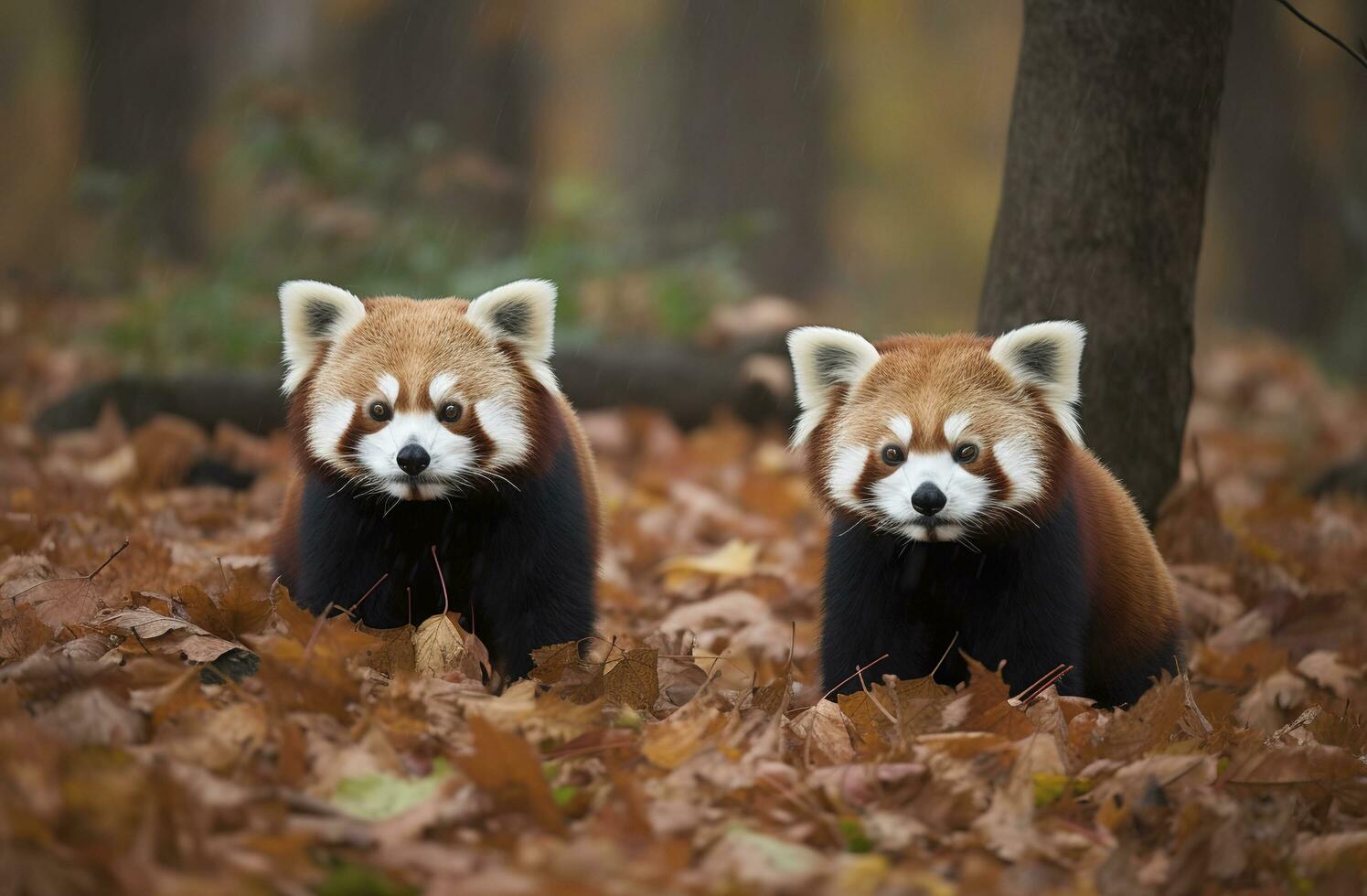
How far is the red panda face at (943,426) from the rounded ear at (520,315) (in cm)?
84

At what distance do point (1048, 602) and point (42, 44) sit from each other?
23.7 m

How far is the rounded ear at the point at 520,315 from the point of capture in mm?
4004

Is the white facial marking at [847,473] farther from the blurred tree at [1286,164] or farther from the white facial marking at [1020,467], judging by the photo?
the blurred tree at [1286,164]

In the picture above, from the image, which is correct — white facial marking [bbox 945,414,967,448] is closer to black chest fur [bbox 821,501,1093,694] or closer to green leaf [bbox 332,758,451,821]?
black chest fur [bbox 821,501,1093,694]

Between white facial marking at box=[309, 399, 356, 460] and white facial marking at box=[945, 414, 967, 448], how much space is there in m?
1.87

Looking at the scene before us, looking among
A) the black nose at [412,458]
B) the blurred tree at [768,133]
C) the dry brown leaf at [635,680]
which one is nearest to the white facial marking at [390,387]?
the black nose at [412,458]

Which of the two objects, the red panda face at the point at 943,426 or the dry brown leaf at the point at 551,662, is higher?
the red panda face at the point at 943,426

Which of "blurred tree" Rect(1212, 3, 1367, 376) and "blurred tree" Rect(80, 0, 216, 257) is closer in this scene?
"blurred tree" Rect(80, 0, 216, 257)

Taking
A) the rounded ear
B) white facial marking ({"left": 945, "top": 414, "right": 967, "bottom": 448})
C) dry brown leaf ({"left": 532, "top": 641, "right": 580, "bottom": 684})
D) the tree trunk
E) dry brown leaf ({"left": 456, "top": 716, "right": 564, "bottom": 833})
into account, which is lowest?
dry brown leaf ({"left": 532, "top": 641, "right": 580, "bottom": 684})

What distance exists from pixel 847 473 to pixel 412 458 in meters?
1.37

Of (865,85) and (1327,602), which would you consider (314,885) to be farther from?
(865,85)

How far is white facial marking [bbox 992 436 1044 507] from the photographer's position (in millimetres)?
3719

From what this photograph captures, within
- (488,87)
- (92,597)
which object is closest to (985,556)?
(92,597)

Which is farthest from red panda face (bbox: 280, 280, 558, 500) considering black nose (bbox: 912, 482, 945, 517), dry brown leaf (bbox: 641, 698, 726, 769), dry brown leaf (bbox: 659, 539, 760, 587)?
dry brown leaf (bbox: 659, 539, 760, 587)
